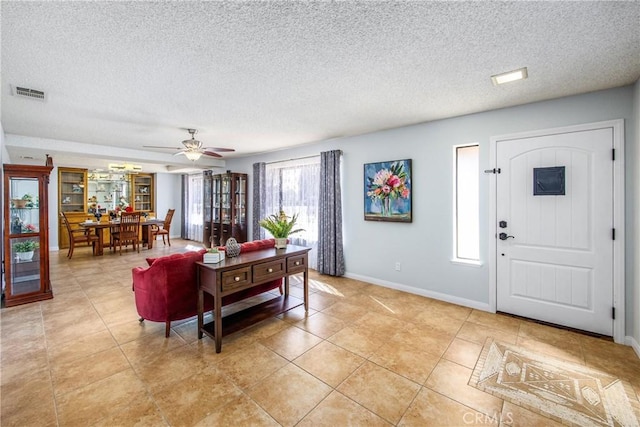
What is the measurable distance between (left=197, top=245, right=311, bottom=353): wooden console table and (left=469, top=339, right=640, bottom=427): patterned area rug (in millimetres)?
2043

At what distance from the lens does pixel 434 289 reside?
395 centimetres

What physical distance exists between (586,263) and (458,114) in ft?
7.10

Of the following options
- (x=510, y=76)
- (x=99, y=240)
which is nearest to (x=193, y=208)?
(x=99, y=240)

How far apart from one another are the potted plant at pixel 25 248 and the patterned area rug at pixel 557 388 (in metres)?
5.55

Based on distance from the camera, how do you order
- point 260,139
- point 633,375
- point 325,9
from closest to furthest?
point 325,9 → point 633,375 → point 260,139

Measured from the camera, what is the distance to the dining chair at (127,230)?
7.08 meters

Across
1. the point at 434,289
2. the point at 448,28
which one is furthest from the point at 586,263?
the point at 448,28

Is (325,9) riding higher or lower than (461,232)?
higher

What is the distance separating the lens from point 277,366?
238 cm

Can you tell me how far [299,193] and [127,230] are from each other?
16.0ft

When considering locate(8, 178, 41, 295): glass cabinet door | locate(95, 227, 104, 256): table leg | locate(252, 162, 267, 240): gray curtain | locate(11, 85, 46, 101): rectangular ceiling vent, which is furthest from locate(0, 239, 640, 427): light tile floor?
locate(95, 227, 104, 256): table leg

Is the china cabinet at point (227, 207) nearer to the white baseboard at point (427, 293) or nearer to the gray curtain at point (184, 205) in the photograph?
the gray curtain at point (184, 205)

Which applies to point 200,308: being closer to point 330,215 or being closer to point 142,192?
point 330,215

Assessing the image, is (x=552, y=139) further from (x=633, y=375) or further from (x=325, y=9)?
(x=325, y=9)
